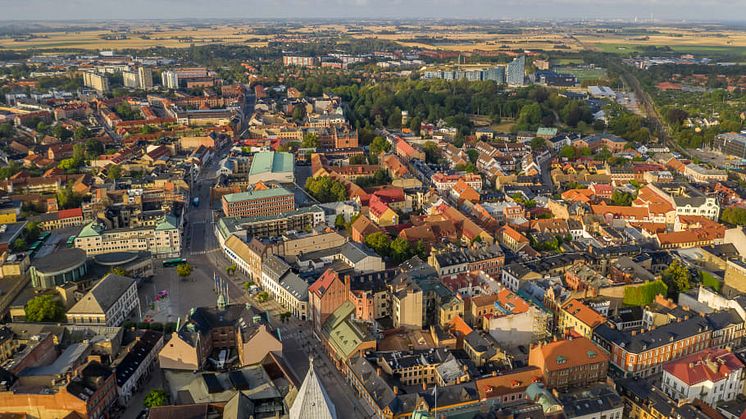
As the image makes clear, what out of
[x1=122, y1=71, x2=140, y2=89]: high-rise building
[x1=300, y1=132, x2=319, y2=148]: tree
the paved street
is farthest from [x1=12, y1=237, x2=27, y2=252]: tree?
[x1=122, y1=71, x2=140, y2=89]: high-rise building

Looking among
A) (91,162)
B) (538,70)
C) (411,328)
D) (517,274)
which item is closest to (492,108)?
(538,70)

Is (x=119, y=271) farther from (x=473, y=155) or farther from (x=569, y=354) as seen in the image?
(x=473, y=155)

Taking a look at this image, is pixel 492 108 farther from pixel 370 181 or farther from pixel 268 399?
pixel 268 399

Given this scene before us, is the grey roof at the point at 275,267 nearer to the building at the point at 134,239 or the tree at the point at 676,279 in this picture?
the building at the point at 134,239

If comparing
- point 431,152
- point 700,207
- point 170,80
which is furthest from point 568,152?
point 170,80

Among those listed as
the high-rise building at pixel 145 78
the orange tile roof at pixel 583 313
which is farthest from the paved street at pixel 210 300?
the high-rise building at pixel 145 78

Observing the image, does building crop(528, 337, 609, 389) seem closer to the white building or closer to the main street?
the main street
